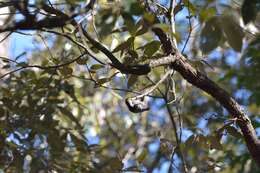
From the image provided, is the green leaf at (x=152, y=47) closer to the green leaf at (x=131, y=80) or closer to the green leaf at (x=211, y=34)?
the green leaf at (x=131, y=80)

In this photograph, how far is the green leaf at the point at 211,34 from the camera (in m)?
1.08

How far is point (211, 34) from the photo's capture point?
109 cm

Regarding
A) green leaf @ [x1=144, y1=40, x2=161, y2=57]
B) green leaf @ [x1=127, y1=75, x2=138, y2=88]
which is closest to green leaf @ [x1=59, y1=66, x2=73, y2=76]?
green leaf @ [x1=127, y1=75, x2=138, y2=88]

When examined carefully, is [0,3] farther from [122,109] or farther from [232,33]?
[122,109]

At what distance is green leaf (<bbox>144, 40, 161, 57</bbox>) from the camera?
1442 millimetres

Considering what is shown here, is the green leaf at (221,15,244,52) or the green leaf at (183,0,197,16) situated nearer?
the green leaf at (221,15,244,52)

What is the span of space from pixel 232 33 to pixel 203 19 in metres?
0.05

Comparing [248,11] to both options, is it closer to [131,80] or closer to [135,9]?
[135,9]

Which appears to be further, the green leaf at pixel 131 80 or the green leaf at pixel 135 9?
the green leaf at pixel 131 80

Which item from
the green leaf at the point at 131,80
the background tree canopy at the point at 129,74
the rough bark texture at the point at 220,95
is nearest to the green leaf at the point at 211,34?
the background tree canopy at the point at 129,74

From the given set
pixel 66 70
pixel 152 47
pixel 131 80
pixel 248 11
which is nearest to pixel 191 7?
pixel 152 47

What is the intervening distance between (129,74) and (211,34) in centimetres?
43

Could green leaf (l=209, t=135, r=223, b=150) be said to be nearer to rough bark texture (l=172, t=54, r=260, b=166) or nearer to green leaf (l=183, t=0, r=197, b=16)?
rough bark texture (l=172, t=54, r=260, b=166)

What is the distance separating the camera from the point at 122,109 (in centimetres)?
453
